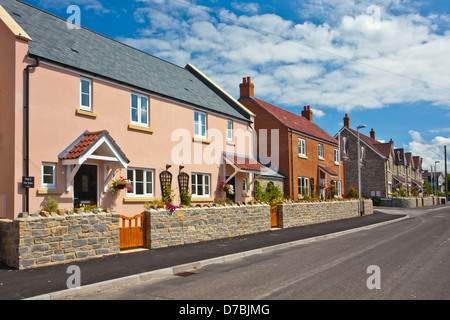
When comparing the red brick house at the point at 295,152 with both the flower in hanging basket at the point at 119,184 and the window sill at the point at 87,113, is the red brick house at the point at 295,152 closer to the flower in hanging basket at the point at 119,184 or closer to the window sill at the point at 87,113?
the flower in hanging basket at the point at 119,184

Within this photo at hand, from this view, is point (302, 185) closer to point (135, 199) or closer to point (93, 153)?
point (135, 199)

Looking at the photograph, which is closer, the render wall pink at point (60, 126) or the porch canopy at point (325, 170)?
the render wall pink at point (60, 126)

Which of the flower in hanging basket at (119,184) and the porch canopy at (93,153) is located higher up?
the porch canopy at (93,153)

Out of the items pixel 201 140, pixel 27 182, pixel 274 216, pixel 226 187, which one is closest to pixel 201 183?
pixel 226 187

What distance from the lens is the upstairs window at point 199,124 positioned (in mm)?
19953

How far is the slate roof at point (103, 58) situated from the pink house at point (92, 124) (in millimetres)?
67

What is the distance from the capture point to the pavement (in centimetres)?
739

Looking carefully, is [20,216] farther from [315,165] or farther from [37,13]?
[315,165]

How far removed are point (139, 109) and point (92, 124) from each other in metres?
Result: 2.67

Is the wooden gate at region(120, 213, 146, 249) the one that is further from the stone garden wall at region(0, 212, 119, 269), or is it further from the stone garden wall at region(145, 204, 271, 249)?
the stone garden wall at region(0, 212, 119, 269)

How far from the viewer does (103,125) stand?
14.9 m

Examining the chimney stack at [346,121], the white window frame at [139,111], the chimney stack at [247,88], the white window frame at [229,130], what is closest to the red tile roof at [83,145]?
the white window frame at [139,111]
